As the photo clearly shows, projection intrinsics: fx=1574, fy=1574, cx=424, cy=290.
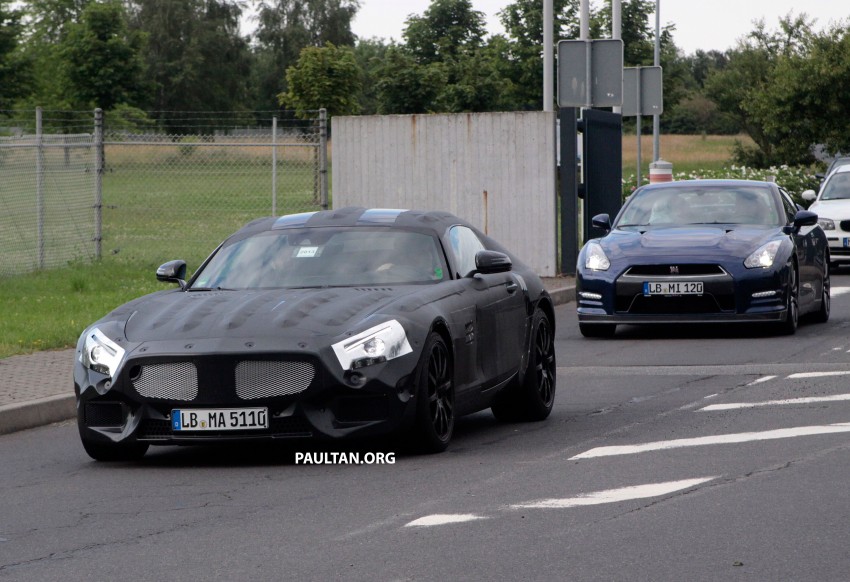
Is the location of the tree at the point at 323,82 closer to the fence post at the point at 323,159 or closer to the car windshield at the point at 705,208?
the fence post at the point at 323,159

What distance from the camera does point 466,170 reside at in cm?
2222

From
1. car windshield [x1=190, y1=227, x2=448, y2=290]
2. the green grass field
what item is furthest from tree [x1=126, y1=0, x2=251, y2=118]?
car windshield [x1=190, y1=227, x2=448, y2=290]

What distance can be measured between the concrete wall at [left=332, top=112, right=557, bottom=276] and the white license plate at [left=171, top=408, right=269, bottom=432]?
14.5 meters

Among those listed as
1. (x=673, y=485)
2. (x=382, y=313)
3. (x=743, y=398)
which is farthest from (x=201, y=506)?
(x=743, y=398)

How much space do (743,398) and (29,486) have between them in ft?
15.6

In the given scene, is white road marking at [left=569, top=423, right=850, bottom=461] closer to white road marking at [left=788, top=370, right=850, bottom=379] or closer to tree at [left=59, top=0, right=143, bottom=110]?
white road marking at [left=788, top=370, right=850, bottom=379]

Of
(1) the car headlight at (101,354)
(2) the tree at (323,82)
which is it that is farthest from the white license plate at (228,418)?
(2) the tree at (323,82)

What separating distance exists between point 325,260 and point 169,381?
4.73 ft

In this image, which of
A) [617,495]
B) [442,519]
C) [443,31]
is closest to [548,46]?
[617,495]

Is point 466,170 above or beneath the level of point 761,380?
above

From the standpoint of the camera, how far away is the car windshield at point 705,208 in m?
15.2

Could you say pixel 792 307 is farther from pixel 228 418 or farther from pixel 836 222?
pixel 836 222

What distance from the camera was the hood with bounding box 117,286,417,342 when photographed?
7.72 metres

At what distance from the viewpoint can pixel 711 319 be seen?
14102mm
